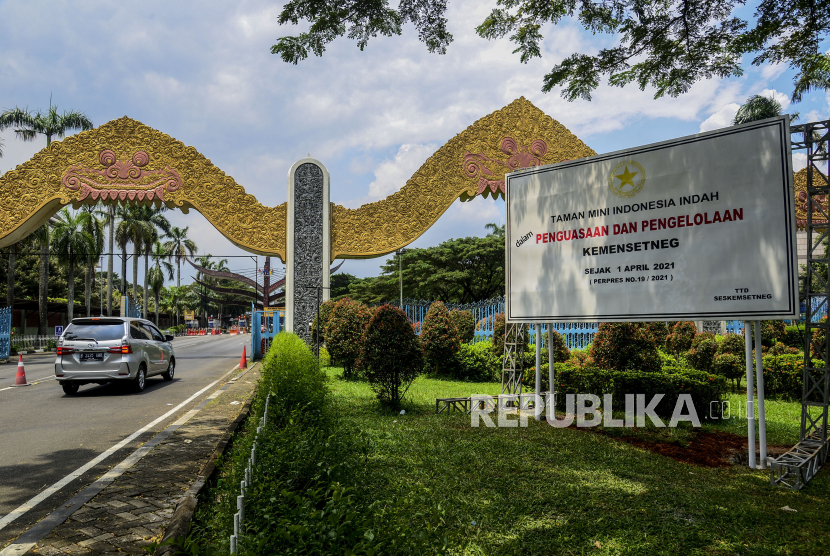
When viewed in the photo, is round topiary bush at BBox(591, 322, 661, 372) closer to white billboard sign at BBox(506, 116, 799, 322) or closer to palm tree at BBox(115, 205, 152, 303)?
white billboard sign at BBox(506, 116, 799, 322)

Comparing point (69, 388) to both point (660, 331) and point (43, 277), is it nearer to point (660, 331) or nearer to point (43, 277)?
point (660, 331)

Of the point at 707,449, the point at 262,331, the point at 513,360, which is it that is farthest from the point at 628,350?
the point at 262,331

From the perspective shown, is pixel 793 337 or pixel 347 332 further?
pixel 793 337

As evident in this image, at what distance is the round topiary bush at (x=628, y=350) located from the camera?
9711 mm

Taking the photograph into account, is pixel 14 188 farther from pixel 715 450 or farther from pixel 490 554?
pixel 715 450

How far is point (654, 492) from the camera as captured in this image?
15.5ft

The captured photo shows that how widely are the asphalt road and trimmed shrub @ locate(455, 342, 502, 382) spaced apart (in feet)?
20.8

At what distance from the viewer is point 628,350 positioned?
32.0ft

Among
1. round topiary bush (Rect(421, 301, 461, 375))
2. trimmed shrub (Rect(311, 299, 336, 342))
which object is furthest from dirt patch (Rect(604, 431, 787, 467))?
trimmed shrub (Rect(311, 299, 336, 342))

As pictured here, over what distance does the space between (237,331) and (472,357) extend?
63.4 m

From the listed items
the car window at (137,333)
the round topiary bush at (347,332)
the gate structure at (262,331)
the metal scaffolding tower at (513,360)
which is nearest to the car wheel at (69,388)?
the car window at (137,333)

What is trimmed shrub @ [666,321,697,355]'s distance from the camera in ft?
47.6

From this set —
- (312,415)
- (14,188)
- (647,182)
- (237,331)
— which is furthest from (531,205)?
(237,331)

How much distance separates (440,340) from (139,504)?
10.5 metres
